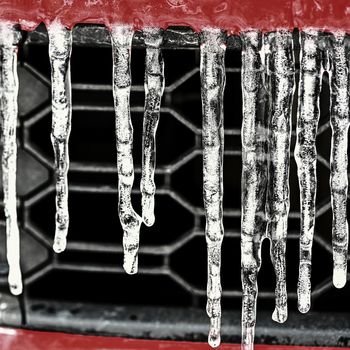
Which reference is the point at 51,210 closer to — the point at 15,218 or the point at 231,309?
the point at 15,218

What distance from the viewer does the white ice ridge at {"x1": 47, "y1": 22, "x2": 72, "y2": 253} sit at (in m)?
0.97

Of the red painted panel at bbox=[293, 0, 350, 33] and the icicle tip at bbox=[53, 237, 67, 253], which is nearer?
the red painted panel at bbox=[293, 0, 350, 33]

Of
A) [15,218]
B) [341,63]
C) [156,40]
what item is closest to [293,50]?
[341,63]

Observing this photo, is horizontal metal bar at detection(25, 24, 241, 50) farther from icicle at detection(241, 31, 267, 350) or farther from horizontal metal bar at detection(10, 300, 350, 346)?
horizontal metal bar at detection(10, 300, 350, 346)

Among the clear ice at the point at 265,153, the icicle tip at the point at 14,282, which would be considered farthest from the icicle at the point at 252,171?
the icicle tip at the point at 14,282

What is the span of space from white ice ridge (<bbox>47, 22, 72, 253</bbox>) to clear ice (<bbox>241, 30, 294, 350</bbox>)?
0.26 metres

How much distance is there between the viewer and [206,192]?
3.31 ft

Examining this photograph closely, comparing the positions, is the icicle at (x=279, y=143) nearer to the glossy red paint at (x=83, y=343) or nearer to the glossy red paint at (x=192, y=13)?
the glossy red paint at (x=192, y=13)

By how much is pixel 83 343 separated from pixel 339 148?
0.52 m

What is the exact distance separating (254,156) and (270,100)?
0.28 ft

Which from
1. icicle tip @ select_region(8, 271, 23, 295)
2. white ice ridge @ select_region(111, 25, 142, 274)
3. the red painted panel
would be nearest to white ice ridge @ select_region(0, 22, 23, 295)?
icicle tip @ select_region(8, 271, 23, 295)

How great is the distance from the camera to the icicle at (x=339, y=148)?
3.07 feet

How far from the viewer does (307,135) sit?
0.97 meters

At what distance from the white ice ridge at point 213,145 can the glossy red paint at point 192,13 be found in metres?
0.04
